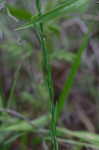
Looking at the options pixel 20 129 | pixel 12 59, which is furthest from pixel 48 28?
pixel 12 59

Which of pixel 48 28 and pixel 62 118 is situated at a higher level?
pixel 48 28

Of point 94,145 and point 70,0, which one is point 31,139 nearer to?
point 94,145

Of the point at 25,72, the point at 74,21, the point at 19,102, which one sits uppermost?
the point at 74,21

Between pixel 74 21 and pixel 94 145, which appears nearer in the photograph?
pixel 94 145

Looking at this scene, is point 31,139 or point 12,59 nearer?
point 31,139

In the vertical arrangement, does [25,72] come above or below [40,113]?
above

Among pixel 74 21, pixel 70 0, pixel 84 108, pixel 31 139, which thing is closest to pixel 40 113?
pixel 31 139

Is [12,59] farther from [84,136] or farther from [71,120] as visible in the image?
[84,136]

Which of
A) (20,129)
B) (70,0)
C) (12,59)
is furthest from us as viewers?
(12,59)

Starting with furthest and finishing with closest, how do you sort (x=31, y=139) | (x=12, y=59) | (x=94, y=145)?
(x=12, y=59) → (x=31, y=139) → (x=94, y=145)
